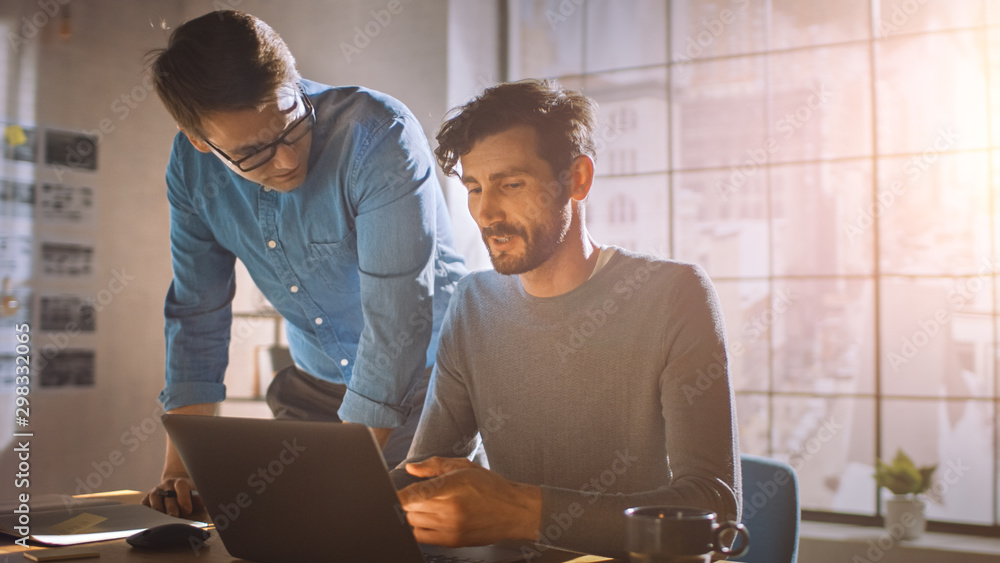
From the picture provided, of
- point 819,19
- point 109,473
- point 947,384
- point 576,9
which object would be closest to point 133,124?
point 109,473

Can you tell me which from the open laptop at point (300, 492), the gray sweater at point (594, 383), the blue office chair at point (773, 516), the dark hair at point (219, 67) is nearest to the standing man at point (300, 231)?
the dark hair at point (219, 67)

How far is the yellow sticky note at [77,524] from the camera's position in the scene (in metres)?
1.17

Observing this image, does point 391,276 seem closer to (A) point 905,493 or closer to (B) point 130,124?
(A) point 905,493

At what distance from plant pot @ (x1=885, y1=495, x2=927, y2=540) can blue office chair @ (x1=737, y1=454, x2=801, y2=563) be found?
5.93 ft

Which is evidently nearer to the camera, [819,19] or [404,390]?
[404,390]

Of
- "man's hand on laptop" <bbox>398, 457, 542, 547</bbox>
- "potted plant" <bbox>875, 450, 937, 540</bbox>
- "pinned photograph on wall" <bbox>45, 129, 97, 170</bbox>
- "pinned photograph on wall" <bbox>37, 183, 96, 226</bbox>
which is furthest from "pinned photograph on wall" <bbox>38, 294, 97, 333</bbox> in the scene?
"potted plant" <bbox>875, 450, 937, 540</bbox>

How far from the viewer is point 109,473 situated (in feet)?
10.6

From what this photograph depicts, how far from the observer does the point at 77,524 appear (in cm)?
122

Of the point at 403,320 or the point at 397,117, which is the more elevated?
the point at 397,117

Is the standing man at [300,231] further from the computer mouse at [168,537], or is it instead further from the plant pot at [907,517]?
the plant pot at [907,517]

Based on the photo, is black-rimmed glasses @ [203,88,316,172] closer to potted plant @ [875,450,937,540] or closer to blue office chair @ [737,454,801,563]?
blue office chair @ [737,454,801,563]

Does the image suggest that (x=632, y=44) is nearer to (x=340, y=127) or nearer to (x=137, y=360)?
(x=340, y=127)

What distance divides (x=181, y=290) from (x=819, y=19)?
2.62m

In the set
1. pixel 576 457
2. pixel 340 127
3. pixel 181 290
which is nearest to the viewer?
pixel 576 457
